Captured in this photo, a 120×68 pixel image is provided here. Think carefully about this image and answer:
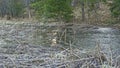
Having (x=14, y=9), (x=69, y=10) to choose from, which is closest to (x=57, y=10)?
(x=69, y=10)

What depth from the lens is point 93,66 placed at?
33.2ft

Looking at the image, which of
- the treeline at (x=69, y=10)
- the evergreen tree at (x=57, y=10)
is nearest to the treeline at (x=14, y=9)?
the treeline at (x=69, y=10)

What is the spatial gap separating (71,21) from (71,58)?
37.9m

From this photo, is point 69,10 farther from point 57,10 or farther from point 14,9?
point 14,9

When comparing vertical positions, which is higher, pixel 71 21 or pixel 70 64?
pixel 70 64

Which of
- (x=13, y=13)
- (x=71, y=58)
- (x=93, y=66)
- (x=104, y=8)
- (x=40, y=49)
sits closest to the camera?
(x=93, y=66)

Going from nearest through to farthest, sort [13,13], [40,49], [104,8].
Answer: [40,49]
[104,8]
[13,13]

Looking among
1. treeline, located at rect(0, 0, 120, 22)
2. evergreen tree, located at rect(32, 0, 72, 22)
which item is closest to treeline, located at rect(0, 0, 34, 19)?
treeline, located at rect(0, 0, 120, 22)

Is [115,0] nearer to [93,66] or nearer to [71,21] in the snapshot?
[71,21]

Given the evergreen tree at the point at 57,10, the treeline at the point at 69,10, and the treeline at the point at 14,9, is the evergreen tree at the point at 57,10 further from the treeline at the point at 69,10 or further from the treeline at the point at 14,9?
the treeline at the point at 14,9

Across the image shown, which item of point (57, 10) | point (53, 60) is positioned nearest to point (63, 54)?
point (53, 60)

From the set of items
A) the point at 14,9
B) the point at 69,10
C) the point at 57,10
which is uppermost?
the point at 57,10

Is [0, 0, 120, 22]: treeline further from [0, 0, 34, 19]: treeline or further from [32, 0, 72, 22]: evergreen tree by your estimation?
[0, 0, 34, 19]: treeline

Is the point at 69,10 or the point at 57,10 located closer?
the point at 57,10
